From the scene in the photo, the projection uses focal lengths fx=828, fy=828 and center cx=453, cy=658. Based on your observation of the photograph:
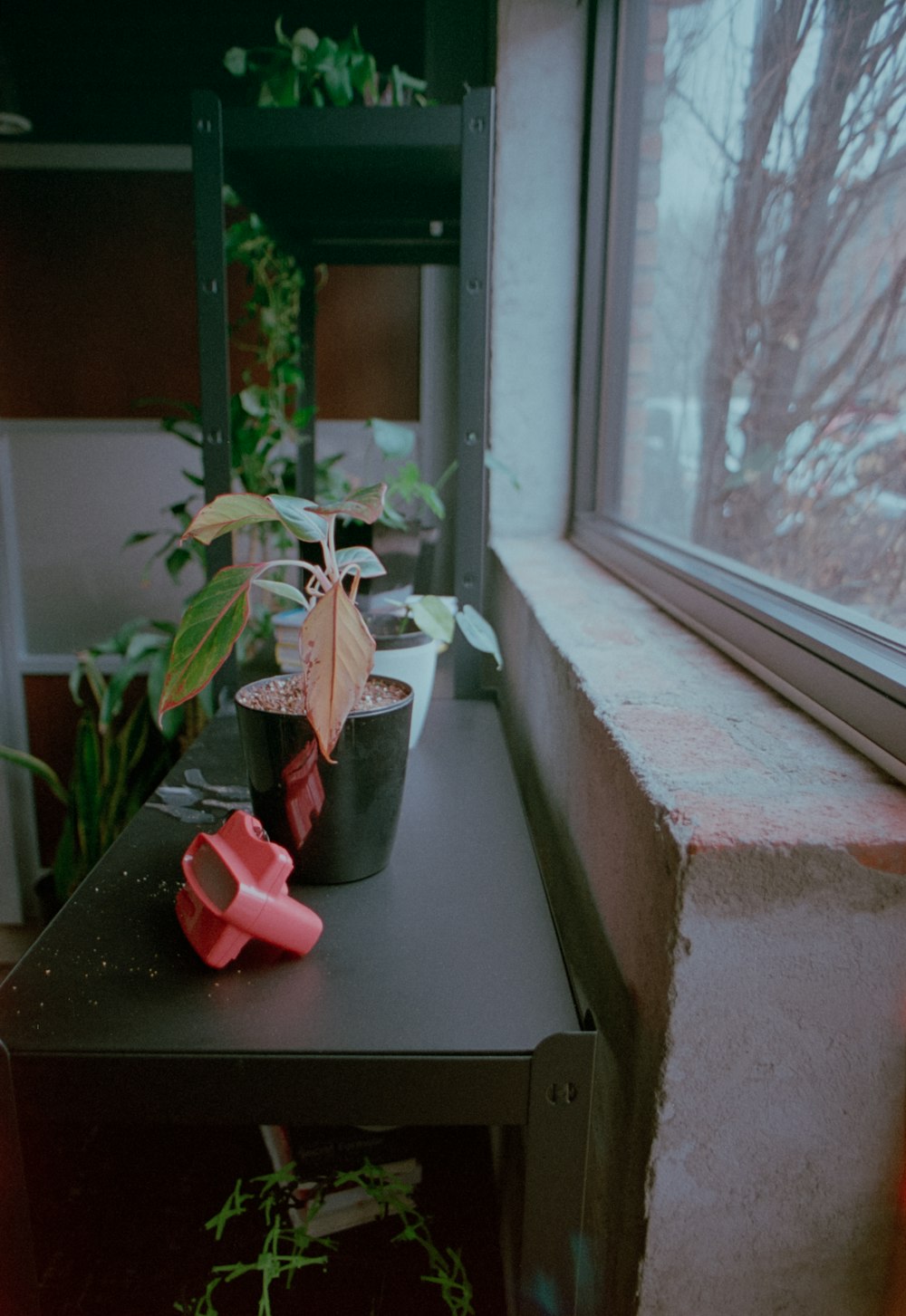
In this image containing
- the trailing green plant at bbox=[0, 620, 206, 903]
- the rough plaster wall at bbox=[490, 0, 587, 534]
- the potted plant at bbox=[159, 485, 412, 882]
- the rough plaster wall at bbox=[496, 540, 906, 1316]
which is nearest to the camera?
the rough plaster wall at bbox=[496, 540, 906, 1316]

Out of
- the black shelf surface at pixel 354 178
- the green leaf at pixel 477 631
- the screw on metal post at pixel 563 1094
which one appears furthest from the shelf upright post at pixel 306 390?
the screw on metal post at pixel 563 1094

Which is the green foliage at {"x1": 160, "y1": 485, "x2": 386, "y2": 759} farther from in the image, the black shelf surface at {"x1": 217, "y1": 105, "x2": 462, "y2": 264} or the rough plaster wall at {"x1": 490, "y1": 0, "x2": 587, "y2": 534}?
the rough plaster wall at {"x1": 490, "y1": 0, "x2": 587, "y2": 534}

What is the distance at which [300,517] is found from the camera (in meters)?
0.64

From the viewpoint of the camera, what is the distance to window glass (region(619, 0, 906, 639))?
2.39ft

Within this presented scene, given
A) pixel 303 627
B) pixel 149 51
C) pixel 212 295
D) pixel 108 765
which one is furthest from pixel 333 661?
pixel 149 51

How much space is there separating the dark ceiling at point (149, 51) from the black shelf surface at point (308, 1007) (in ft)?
6.29

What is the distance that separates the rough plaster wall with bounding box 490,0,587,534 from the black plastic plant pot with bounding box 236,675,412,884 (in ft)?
3.75

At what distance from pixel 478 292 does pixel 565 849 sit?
679 millimetres

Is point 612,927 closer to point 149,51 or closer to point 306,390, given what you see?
point 306,390

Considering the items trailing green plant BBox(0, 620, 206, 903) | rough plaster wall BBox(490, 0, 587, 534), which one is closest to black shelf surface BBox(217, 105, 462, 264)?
rough plaster wall BBox(490, 0, 587, 534)

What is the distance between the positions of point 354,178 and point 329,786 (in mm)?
880

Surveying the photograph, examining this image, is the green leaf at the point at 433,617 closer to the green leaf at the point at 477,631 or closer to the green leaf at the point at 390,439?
the green leaf at the point at 477,631

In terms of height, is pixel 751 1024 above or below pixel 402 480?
below

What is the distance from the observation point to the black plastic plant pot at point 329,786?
0.62m
